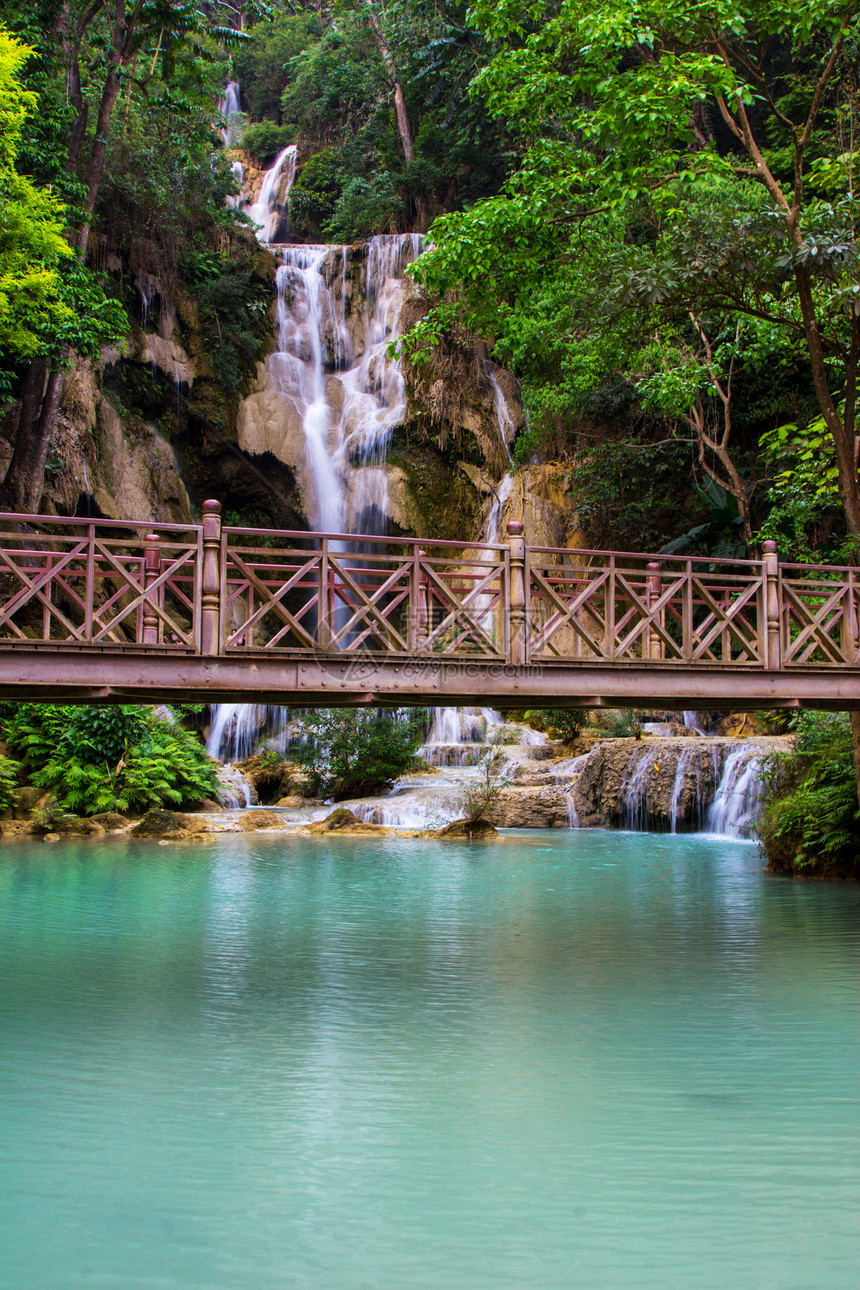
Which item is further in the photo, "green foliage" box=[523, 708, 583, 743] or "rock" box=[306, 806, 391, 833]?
"green foliage" box=[523, 708, 583, 743]

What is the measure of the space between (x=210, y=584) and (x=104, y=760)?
44.5 feet

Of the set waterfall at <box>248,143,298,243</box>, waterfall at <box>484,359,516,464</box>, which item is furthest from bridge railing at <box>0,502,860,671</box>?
waterfall at <box>248,143,298,243</box>

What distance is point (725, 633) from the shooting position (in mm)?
11484

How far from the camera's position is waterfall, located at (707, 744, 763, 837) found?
19.3 meters

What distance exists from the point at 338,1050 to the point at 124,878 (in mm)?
7875

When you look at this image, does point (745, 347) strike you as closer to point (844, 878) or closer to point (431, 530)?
point (431, 530)

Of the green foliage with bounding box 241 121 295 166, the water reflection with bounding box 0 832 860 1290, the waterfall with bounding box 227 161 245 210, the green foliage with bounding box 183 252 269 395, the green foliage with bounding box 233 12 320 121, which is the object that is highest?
the green foliage with bounding box 233 12 320 121

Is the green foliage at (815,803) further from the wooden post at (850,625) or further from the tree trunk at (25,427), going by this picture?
the tree trunk at (25,427)

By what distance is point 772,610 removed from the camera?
10.9m

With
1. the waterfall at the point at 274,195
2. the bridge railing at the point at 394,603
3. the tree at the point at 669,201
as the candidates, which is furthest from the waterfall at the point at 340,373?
the bridge railing at the point at 394,603

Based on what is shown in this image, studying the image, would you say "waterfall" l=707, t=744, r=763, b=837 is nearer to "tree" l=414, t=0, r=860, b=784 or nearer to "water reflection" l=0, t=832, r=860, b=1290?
"tree" l=414, t=0, r=860, b=784

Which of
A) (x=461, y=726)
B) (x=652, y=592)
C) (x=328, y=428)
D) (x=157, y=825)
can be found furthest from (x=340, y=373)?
(x=652, y=592)

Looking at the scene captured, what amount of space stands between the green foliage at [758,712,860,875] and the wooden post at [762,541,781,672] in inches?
146

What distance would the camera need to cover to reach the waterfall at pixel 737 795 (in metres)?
19.3
